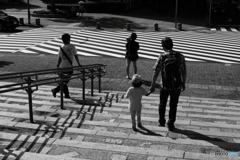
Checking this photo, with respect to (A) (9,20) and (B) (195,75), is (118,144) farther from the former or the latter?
(A) (9,20)

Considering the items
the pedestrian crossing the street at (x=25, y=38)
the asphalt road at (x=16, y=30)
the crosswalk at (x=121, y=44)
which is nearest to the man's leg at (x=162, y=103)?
the crosswalk at (x=121, y=44)

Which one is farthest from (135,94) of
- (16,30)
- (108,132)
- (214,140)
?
(16,30)

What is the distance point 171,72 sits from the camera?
5.96 meters

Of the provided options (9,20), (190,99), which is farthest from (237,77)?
(9,20)

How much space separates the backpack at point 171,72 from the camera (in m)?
5.93

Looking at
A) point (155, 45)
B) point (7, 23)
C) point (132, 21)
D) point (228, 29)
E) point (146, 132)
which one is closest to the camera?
point (146, 132)

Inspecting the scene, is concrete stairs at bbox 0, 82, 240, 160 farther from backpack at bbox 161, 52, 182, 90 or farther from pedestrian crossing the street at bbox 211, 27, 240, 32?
pedestrian crossing the street at bbox 211, 27, 240, 32

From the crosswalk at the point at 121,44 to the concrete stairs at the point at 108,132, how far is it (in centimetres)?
909

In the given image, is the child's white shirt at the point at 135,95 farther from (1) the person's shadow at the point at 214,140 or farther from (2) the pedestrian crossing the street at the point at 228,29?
(2) the pedestrian crossing the street at the point at 228,29

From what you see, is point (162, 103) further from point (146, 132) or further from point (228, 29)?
point (228, 29)

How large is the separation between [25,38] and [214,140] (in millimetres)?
19331

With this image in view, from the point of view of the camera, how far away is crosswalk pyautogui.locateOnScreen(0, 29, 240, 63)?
18188 millimetres

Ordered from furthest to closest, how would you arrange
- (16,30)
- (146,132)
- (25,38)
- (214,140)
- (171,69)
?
(16,30) < (25,38) < (146,132) < (171,69) < (214,140)

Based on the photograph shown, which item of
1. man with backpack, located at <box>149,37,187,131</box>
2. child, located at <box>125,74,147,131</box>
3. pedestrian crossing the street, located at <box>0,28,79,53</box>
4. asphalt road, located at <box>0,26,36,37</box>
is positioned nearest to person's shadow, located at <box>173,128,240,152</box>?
man with backpack, located at <box>149,37,187,131</box>
